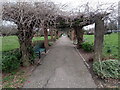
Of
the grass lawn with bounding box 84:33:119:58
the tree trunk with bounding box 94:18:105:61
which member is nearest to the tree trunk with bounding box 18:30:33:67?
the tree trunk with bounding box 94:18:105:61

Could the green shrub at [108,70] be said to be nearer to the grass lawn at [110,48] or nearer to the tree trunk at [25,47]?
the grass lawn at [110,48]

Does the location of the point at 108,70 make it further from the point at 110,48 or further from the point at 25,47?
the point at 110,48

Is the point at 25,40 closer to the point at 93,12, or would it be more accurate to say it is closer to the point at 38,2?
the point at 38,2

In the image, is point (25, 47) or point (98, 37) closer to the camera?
point (98, 37)

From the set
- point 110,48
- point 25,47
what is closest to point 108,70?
point 25,47

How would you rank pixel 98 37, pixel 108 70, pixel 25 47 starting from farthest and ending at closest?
1. pixel 25 47
2. pixel 98 37
3. pixel 108 70

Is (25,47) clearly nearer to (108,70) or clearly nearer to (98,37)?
(98,37)

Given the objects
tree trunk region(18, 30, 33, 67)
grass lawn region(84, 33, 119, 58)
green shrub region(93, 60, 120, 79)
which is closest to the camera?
green shrub region(93, 60, 120, 79)

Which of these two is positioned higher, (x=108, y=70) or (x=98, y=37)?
(x=98, y=37)

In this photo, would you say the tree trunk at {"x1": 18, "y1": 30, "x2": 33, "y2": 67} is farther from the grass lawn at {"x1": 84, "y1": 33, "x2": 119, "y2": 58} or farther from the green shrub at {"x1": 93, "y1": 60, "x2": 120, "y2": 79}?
the grass lawn at {"x1": 84, "y1": 33, "x2": 119, "y2": 58}

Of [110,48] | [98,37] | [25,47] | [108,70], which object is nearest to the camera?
[108,70]

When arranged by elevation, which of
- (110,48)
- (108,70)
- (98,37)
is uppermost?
(98,37)

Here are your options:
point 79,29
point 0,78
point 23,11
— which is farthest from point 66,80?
point 79,29

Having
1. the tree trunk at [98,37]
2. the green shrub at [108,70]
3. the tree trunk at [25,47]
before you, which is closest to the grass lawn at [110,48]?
the tree trunk at [98,37]
